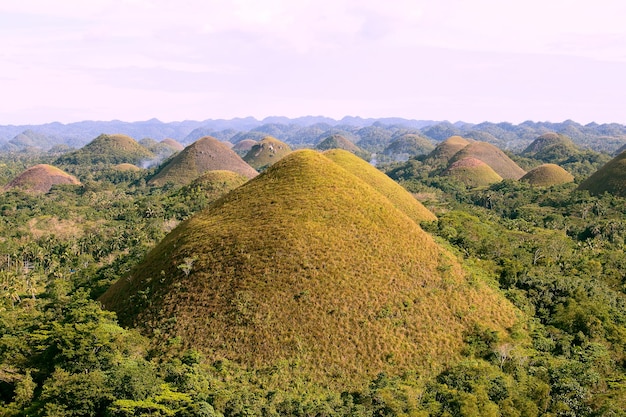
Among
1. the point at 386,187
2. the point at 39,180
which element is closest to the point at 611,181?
the point at 386,187

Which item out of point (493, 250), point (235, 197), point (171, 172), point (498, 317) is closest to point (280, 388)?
point (498, 317)

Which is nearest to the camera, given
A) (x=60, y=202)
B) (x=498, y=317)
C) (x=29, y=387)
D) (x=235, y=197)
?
(x=29, y=387)

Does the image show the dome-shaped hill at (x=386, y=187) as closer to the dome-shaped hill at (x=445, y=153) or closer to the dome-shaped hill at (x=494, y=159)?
the dome-shaped hill at (x=494, y=159)

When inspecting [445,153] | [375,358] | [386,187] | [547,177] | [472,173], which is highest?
[445,153]

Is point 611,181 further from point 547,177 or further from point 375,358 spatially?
point 375,358

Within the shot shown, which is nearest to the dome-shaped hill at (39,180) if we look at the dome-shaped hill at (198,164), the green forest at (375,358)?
the dome-shaped hill at (198,164)

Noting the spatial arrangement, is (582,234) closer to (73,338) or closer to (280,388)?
(280,388)

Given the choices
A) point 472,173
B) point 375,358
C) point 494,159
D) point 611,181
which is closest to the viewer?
point 375,358
